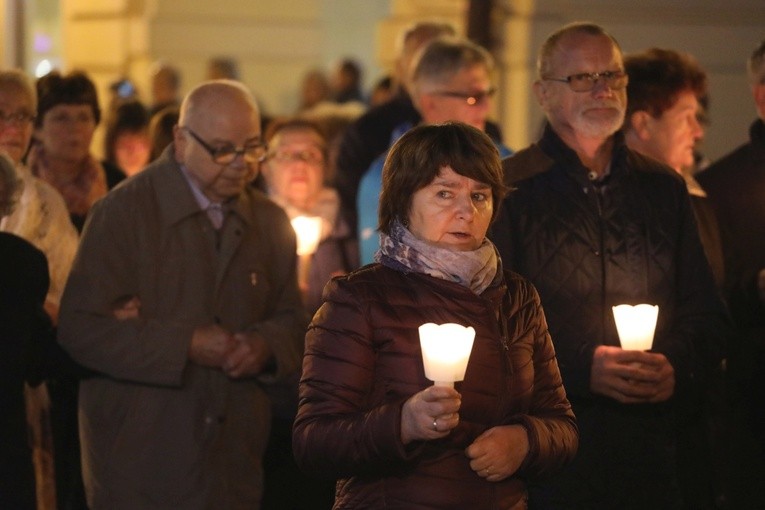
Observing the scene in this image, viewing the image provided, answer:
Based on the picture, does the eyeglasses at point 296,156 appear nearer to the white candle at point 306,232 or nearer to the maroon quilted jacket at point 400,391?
the white candle at point 306,232

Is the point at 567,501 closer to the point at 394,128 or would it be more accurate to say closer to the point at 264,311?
the point at 264,311

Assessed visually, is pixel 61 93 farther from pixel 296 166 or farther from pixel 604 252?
pixel 604 252

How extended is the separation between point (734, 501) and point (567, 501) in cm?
147

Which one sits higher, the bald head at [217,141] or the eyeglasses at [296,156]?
the bald head at [217,141]

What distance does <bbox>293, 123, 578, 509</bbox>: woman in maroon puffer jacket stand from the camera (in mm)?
4715

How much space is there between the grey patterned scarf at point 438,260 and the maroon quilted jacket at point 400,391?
0.03 metres

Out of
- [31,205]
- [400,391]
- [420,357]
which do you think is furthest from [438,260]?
[31,205]

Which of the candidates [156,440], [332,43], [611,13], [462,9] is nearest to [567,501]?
[156,440]

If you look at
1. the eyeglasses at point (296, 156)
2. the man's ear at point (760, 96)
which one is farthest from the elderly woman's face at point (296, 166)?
the man's ear at point (760, 96)

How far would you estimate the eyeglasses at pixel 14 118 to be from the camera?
7.00 metres

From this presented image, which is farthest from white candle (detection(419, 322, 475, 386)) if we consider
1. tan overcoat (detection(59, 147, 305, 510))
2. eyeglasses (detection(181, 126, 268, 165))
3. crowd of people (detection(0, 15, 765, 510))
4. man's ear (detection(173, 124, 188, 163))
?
man's ear (detection(173, 124, 188, 163))

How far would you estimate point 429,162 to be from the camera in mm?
4852

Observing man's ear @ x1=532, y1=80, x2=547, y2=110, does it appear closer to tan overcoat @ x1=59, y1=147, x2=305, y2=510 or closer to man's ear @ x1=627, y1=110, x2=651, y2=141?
man's ear @ x1=627, y1=110, x2=651, y2=141

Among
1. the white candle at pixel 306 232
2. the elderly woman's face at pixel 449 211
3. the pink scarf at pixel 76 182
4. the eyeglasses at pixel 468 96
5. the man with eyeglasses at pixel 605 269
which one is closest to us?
the elderly woman's face at pixel 449 211
